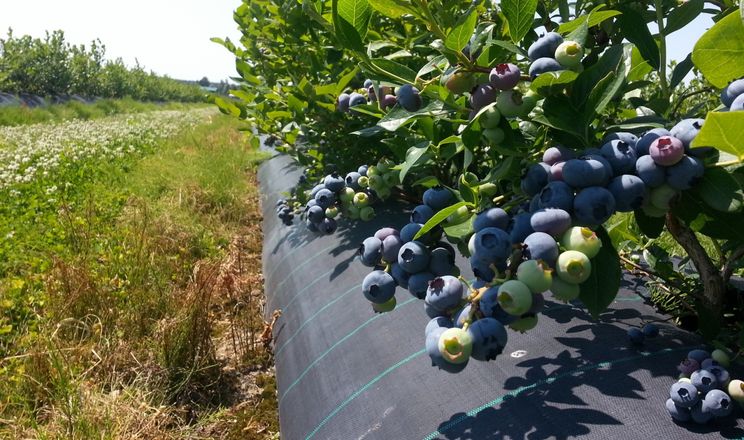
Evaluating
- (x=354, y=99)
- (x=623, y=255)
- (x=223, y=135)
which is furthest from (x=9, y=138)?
(x=623, y=255)

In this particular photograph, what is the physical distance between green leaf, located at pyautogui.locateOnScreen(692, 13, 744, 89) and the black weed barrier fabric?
0.74 metres

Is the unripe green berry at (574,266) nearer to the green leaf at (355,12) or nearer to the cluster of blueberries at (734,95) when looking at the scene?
the cluster of blueberries at (734,95)

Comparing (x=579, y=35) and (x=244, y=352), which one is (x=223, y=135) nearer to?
(x=244, y=352)

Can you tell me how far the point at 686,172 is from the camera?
0.73 meters

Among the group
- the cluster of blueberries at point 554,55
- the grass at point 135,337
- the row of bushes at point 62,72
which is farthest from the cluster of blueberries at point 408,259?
the row of bushes at point 62,72

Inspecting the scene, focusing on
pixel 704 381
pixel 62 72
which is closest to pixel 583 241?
pixel 704 381

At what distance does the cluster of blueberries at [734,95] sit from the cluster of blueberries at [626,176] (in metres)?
0.05

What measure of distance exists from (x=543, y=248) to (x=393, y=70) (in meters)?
0.52

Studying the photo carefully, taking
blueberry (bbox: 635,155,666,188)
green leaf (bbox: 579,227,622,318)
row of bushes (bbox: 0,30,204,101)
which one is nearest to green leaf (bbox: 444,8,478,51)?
blueberry (bbox: 635,155,666,188)

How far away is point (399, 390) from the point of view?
1.66 meters

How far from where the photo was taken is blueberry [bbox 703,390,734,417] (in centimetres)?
104

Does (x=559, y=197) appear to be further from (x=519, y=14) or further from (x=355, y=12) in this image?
(x=355, y=12)

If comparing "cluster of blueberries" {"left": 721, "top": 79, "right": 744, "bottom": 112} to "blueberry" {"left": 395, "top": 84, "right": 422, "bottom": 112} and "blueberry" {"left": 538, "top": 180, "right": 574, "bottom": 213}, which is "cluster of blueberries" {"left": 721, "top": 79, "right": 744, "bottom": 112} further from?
"blueberry" {"left": 395, "top": 84, "right": 422, "bottom": 112}

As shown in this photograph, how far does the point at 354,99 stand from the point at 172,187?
18.4ft
